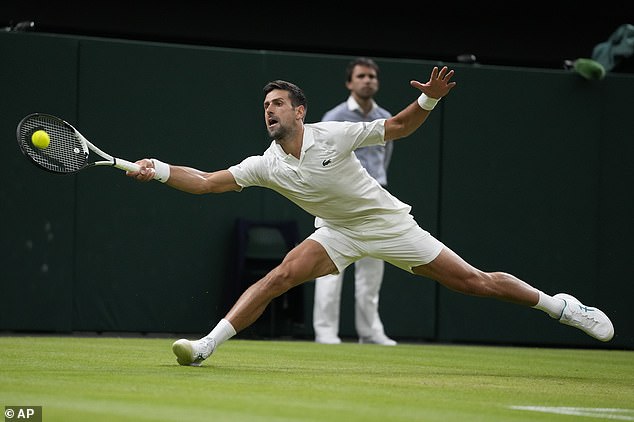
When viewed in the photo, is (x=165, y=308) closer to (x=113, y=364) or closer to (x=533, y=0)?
(x=113, y=364)

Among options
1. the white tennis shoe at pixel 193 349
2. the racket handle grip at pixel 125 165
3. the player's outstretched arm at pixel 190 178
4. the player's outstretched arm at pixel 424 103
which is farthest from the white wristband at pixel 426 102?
the white tennis shoe at pixel 193 349

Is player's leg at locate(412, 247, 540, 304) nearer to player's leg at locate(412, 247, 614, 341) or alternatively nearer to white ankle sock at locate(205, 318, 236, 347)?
player's leg at locate(412, 247, 614, 341)

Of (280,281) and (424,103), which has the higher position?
(424,103)

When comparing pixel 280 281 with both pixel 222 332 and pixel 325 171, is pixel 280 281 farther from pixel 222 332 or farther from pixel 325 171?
pixel 325 171

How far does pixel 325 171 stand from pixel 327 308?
406 centimetres

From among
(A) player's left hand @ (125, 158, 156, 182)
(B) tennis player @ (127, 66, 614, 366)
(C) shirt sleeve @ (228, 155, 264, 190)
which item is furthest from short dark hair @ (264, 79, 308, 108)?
(A) player's left hand @ (125, 158, 156, 182)

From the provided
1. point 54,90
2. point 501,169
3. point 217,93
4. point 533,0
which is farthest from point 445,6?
point 54,90

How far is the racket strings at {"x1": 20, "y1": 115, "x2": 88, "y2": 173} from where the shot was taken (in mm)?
7996

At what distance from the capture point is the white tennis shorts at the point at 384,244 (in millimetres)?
8539

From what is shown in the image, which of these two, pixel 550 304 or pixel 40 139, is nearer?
pixel 40 139

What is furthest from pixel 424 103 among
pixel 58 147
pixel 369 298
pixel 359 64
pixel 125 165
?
pixel 369 298

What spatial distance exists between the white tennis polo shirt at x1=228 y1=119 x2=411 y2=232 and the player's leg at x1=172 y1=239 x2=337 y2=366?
33 cm

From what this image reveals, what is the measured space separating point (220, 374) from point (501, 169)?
6640mm

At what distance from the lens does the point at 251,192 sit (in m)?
12.9
